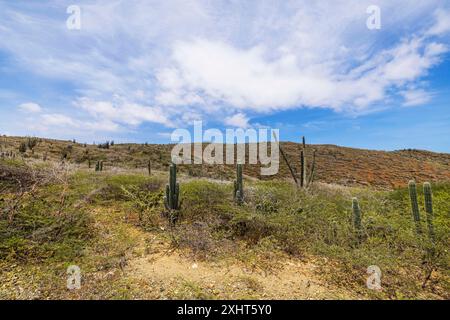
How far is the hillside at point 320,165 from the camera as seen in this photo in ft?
62.3

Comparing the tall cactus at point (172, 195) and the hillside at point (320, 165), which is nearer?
the tall cactus at point (172, 195)

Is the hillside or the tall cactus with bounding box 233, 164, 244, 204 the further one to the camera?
the hillside

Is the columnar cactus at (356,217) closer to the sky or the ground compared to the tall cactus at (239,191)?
closer to the ground

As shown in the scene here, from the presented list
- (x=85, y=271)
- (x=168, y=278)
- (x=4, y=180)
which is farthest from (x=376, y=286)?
(x=4, y=180)

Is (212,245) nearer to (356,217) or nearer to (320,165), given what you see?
(356,217)

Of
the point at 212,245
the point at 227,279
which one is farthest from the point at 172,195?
the point at 227,279

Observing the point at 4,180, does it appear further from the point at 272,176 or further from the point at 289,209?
the point at 272,176

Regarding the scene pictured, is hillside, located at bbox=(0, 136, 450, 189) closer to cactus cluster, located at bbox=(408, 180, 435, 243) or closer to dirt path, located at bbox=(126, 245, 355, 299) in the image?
dirt path, located at bbox=(126, 245, 355, 299)

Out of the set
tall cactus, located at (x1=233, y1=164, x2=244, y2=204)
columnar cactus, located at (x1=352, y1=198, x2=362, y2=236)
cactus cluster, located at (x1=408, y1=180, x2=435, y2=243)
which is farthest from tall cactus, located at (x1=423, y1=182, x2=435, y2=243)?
tall cactus, located at (x1=233, y1=164, x2=244, y2=204)

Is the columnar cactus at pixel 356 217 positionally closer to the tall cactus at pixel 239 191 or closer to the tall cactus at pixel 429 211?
the tall cactus at pixel 429 211

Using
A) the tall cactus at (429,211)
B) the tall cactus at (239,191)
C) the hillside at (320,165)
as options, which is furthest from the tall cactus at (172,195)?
the hillside at (320,165)

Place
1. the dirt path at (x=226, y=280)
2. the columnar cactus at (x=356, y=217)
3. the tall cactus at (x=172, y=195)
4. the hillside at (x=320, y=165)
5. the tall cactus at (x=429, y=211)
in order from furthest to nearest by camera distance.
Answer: the hillside at (x=320, y=165), the tall cactus at (x=172, y=195), the columnar cactus at (x=356, y=217), the tall cactus at (x=429, y=211), the dirt path at (x=226, y=280)

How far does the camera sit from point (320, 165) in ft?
77.9

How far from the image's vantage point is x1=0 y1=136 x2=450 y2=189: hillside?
19.0 metres
